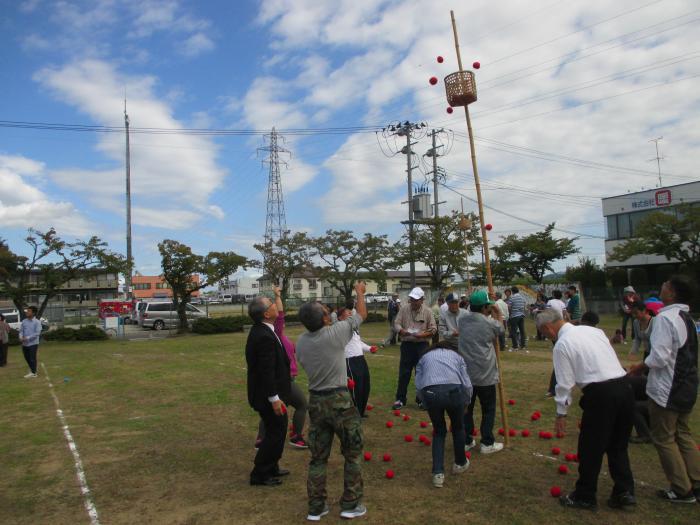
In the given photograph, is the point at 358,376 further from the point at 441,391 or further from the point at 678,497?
the point at 678,497

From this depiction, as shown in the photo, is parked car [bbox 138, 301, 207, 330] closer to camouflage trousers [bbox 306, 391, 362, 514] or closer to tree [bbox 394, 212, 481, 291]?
tree [bbox 394, 212, 481, 291]

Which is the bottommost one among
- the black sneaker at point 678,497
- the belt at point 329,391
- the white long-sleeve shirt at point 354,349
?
the black sneaker at point 678,497

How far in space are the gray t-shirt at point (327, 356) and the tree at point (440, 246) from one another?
27.5 metres

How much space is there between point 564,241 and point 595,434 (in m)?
34.0

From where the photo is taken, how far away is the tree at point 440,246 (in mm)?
31453

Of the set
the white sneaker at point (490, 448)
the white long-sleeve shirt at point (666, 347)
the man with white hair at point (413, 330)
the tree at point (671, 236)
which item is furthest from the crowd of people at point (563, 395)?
the tree at point (671, 236)

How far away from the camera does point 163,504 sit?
4.63 m

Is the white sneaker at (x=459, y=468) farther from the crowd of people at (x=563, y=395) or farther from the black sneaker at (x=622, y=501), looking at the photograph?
the black sneaker at (x=622, y=501)

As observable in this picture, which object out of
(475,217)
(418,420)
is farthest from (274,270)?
(418,420)

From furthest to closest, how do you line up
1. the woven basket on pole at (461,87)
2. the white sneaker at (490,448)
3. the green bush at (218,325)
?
the green bush at (218,325)
the woven basket on pole at (461,87)
the white sneaker at (490,448)

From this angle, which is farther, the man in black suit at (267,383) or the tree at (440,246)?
the tree at (440,246)

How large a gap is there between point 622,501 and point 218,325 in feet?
83.8

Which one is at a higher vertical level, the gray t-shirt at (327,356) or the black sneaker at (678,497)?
the gray t-shirt at (327,356)

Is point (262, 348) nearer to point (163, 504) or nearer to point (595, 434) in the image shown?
point (163, 504)
